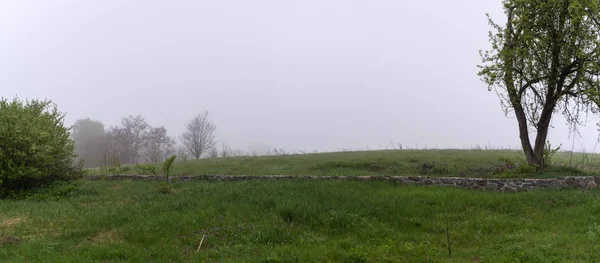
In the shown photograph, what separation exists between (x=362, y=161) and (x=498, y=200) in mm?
10787

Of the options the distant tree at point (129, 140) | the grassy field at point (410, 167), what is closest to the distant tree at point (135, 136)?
the distant tree at point (129, 140)

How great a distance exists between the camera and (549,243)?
7.43 metres

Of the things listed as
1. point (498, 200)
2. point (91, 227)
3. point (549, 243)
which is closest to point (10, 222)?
point (91, 227)

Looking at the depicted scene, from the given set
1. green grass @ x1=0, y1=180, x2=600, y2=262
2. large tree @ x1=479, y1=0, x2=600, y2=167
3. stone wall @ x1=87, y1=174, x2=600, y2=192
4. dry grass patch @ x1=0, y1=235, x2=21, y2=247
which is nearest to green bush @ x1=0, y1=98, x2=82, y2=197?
green grass @ x1=0, y1=180, x2=600, y2=262

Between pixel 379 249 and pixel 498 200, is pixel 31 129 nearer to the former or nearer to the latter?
pixel 379 249

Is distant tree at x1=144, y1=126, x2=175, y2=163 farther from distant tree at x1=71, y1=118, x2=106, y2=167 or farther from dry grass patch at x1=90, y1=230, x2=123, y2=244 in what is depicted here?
dry grass patch at x1=90, y1=230, x2=123, y2=244

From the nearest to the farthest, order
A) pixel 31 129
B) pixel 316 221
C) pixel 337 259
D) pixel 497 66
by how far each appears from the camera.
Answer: pixel 337 259
pixel 316 221
pixel 31 129
pixel 497 66

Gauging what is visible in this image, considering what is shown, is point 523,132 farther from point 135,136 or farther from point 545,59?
point 135,136

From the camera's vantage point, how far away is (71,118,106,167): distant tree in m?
61.6

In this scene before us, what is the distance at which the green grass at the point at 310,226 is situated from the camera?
745cm

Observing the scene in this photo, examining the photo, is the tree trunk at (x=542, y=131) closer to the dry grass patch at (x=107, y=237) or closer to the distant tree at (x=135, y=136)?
the dry grass patch at (x=107, y=237)

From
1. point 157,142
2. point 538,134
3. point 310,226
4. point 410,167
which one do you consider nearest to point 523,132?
point 538,134

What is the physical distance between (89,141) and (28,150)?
193ft

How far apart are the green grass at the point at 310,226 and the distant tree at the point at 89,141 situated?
170 feet
